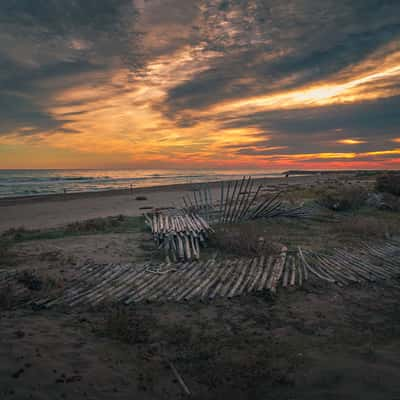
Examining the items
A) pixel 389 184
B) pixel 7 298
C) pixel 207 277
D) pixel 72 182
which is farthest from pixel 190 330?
pixel 72 182

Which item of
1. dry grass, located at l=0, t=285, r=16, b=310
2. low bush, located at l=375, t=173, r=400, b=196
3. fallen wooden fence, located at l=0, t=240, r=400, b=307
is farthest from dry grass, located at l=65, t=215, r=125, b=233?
low bush, located at l=375, t=173, r=400, b=196

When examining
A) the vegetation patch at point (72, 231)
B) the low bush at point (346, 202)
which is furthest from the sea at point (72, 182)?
the low bush at point (346, 202)

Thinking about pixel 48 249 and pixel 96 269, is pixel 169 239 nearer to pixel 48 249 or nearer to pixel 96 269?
pixel 96 269

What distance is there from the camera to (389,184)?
Result: 17172 millimetres

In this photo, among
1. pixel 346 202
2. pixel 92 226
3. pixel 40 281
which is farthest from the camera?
pixel 346 202

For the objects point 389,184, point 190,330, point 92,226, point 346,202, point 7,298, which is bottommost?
point 190,330

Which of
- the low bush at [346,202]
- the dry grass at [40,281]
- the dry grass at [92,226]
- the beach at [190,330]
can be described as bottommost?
the beach at [190,330]

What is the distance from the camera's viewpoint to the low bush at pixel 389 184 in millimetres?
16750

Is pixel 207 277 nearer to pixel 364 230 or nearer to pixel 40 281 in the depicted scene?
pixel 40 281

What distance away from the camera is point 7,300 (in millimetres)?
4484

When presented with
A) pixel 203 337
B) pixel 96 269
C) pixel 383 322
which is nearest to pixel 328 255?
pixel 383 322

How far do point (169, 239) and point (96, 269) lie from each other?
94.4 inches

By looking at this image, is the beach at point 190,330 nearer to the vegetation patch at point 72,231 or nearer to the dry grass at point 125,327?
the dry grass at point 125,327

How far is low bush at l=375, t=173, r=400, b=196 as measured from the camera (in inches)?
659
